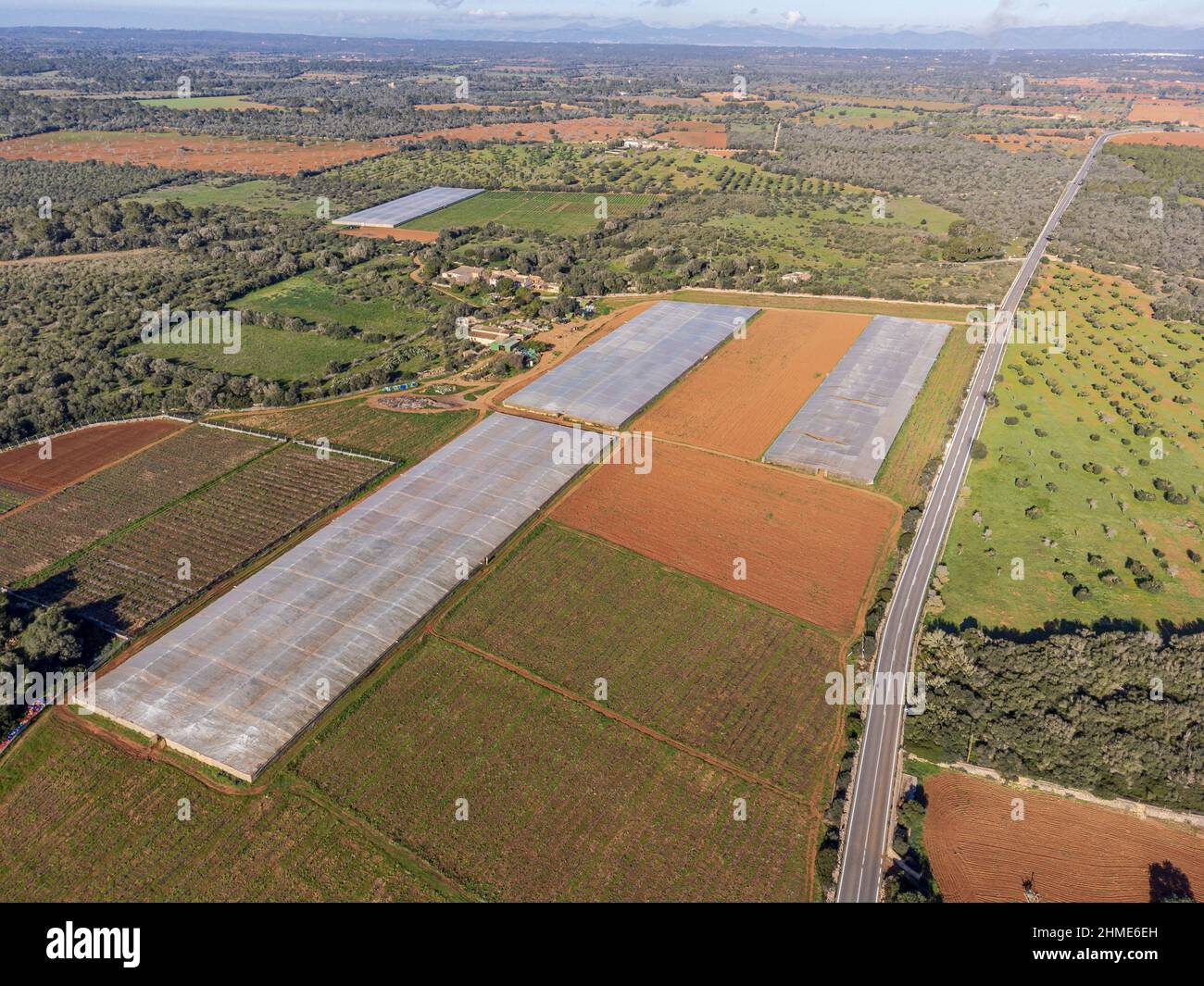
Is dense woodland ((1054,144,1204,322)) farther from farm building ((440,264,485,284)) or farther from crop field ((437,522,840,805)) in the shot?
farm building ((440,264,485,284))

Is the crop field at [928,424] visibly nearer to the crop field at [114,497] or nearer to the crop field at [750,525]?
the crop field at [750,525]

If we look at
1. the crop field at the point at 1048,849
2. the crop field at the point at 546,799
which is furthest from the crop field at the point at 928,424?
the crop field at the point at 546,799

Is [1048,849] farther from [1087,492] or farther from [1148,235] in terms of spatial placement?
[1148,235]

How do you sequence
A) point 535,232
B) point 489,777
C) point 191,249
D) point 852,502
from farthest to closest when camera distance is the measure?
point 535,232 → point 191,249 → point 852,502 → point 489,777

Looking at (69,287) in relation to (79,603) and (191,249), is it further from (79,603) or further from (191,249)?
(79,603)

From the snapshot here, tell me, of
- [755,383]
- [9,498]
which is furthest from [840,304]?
[9,498]

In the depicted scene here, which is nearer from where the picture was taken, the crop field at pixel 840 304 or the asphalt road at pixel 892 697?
the asphalt road at pixel 892 697

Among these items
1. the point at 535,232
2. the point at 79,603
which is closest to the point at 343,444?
the point at 79,603

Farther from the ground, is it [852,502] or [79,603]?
[852,502]
